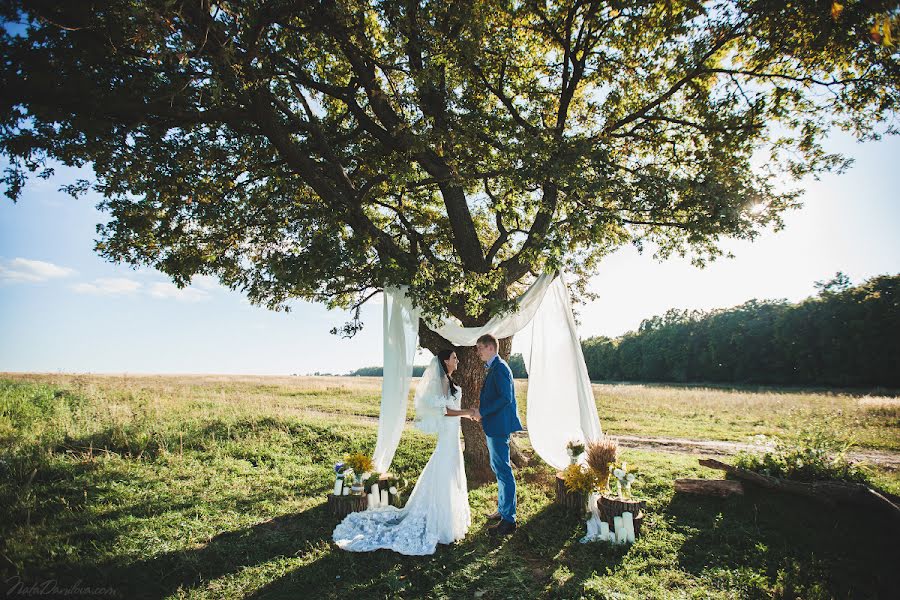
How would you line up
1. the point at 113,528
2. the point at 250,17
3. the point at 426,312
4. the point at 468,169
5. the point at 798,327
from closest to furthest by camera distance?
the point at 250,17, the point at 113,528, the point at 426,312, the point at 468,169, the point at 798,327

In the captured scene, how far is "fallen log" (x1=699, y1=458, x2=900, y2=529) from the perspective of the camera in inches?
240

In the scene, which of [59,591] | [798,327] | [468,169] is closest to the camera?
[59,591]

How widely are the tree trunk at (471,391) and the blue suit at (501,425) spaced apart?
227 cm

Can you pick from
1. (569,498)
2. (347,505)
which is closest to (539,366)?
(569,498)

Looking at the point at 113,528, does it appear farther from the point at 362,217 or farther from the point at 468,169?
the point at 468,169

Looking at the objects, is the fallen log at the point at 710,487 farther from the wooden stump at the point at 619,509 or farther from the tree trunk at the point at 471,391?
the tree trunk at the point at 471,391

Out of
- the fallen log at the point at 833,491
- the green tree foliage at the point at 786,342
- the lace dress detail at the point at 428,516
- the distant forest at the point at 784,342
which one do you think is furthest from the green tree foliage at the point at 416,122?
the green tree foliage at the point at 786,342

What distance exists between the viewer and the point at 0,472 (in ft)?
26.9

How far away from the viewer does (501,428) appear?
6605mm

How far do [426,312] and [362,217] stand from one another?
221 centimetres

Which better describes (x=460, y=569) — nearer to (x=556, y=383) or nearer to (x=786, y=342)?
(x=556, y=383)

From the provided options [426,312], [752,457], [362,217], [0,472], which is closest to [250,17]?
[362,217]

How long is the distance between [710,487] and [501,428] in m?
4.06

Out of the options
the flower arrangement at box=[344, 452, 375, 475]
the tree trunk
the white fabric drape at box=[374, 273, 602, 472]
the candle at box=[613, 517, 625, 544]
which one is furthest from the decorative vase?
the candle at box=[613, 517, 625, 544]
